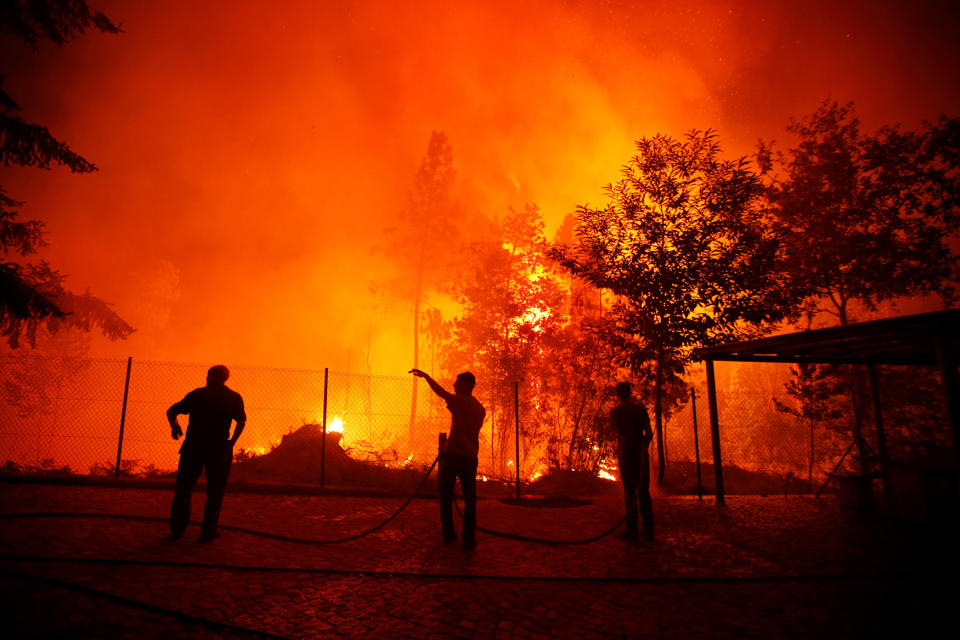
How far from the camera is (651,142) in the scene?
417 inches

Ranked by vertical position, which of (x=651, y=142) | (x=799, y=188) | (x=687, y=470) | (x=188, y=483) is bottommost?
(x=687, y=470)

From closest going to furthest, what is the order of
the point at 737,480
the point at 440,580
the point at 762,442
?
1. the point at 440,580
2. the point at 737,480
3. the point at 762,442

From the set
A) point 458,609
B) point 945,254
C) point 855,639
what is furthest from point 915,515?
point 945,254

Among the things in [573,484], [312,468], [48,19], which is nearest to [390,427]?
[573,484]

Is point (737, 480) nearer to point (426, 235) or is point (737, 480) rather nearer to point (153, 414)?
point (426, 235)

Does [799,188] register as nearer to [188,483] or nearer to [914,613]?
[914,613]

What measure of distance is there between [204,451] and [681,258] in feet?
32.7

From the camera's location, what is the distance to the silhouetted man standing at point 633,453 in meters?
6.15

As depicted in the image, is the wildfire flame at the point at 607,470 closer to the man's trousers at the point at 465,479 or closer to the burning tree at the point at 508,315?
the burning tree at the point at 508,315

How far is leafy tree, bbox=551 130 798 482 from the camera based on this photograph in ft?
32.5

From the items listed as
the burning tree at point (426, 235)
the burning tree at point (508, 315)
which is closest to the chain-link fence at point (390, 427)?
the burning tree at point (508, 315)

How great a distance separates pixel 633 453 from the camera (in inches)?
242

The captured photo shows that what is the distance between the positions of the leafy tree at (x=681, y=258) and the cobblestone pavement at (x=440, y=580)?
4.44 meters

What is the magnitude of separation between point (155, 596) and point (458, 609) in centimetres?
252
